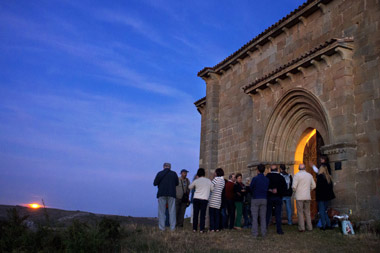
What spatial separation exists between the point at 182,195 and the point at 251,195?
204 centimetres

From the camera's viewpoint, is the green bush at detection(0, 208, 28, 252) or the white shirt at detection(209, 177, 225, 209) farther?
the white shirt at detection(209, 177, 225, 209)

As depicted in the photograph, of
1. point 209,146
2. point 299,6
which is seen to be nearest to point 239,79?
point 209,146

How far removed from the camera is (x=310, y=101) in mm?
12086

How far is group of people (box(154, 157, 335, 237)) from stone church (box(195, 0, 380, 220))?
704 mm

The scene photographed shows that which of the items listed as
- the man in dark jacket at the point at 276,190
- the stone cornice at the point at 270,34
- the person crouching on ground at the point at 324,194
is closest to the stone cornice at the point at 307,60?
the stone cornice at the point at 270,34

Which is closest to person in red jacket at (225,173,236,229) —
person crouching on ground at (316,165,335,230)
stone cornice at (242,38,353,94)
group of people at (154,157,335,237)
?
group of people at (154,157,335,237)

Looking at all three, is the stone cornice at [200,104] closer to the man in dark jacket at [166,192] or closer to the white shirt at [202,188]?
the man in dark jacket at [166,192]

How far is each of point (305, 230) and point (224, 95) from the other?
345 inches

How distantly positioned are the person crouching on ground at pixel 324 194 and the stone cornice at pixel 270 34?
5211mm

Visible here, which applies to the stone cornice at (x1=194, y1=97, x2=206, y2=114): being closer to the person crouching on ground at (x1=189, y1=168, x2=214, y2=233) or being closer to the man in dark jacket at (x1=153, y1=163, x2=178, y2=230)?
the man in dark jacket at (x1=153, y1=163, x2=178, y2=230)

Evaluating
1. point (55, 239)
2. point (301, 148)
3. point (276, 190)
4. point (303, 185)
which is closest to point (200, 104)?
point (301, 148)

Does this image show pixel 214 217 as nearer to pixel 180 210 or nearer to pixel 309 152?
pixel 180 210

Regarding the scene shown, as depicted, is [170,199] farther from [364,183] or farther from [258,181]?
[364,183]

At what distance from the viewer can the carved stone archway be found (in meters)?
12.4
